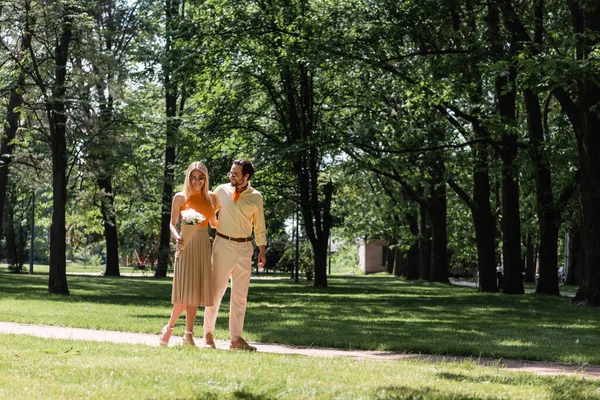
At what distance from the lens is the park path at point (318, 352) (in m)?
10.5

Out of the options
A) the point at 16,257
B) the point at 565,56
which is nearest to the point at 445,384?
the point at 565,56

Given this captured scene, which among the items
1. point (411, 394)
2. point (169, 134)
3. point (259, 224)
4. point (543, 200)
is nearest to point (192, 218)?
point (259, 224)

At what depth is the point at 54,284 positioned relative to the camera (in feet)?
81.7

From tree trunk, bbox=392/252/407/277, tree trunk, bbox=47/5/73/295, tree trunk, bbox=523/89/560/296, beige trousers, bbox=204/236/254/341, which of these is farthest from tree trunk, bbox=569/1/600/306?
tree trunk, bbox=392/252/407/277

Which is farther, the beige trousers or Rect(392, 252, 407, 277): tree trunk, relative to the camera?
Rect(392, 252, 407, 277): tree trunk

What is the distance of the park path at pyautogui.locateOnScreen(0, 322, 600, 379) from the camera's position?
413 inches

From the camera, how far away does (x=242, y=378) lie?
7930mm

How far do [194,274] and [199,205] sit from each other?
0.80 metres

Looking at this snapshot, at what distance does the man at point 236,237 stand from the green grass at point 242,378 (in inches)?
35.1

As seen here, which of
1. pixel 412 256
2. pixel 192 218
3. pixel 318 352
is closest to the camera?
pixel 192 218

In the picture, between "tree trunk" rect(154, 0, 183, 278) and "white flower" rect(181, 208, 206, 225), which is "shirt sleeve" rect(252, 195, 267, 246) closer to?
"white flower" rect(181, 208, 206, 225)

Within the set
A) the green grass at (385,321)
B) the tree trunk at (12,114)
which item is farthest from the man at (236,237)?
the tree trunk at (12,114)

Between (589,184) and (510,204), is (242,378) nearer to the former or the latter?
(589,184)

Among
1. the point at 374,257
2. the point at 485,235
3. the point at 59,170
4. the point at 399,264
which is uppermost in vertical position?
the point at 59,170
